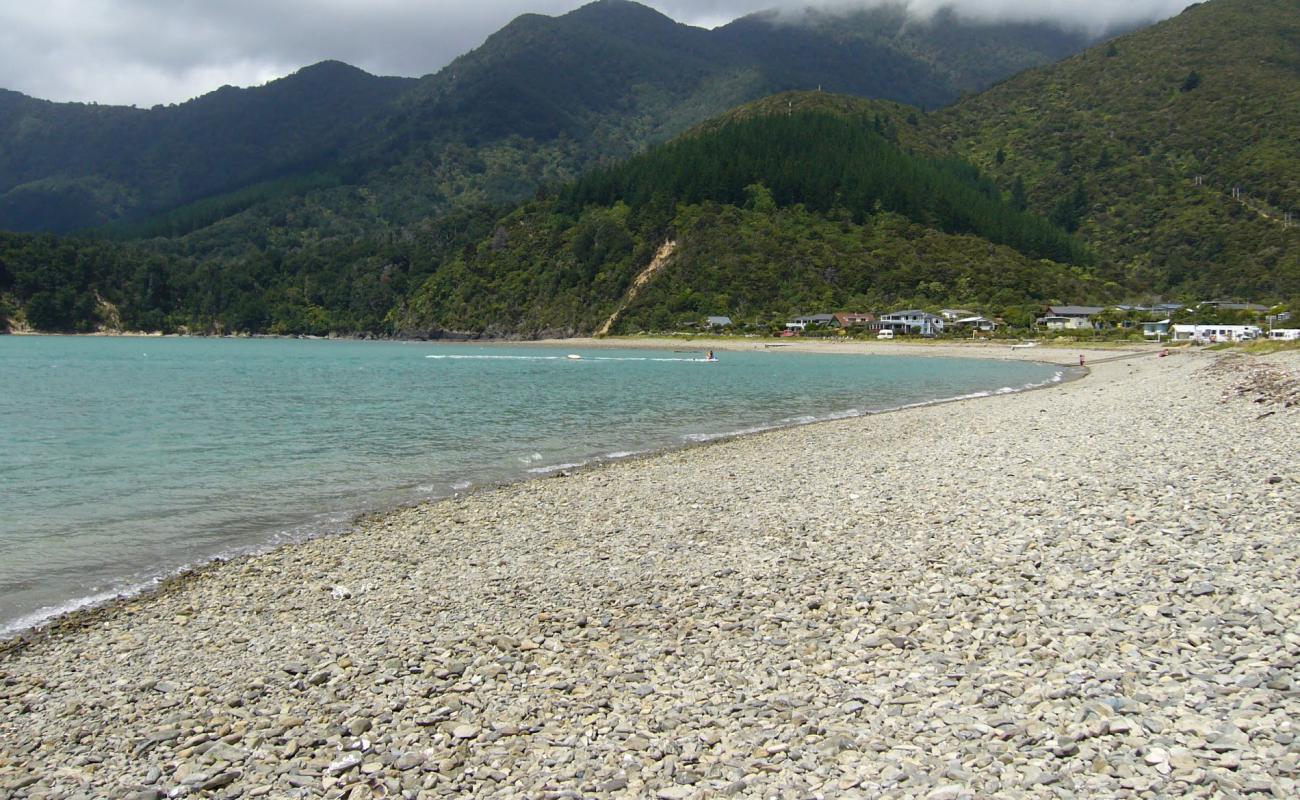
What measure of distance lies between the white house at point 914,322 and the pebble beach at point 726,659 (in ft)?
358

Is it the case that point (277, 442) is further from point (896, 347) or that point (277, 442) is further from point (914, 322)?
point (914, 322)

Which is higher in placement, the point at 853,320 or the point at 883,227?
the point at 883,227

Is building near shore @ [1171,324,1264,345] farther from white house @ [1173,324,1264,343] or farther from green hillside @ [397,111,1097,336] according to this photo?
green hillside @ [397,111,1097,336]

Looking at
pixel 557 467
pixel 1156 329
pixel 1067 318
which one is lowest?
pixel 557 467

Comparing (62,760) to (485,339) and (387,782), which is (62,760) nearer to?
(387,782)

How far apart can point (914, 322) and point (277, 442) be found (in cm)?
10826

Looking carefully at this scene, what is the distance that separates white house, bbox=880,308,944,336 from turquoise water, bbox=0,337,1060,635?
206 feet

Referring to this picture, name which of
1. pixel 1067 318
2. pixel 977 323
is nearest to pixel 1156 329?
pixel 1067 318

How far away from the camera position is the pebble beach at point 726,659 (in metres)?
5.19

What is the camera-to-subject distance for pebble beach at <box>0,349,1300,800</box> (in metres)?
5.19

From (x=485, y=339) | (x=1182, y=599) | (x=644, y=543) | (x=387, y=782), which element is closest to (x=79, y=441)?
(x=644, y=543)

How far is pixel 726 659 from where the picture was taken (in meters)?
6.99

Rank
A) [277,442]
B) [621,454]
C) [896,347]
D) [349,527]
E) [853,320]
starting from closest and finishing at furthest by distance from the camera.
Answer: [349,527] → [621,454] → [277,442] → [896,347] → [853,320]

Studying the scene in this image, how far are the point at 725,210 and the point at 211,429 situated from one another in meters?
133
